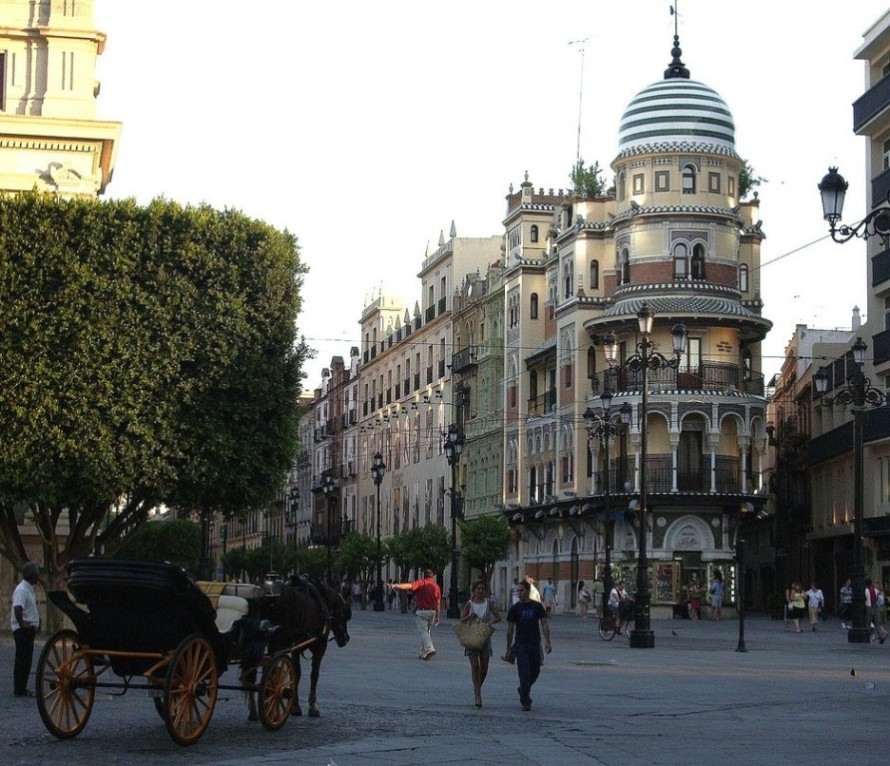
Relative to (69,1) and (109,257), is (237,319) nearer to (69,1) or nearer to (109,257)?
(109,257)

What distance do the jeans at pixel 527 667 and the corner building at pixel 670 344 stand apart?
43.0 metres

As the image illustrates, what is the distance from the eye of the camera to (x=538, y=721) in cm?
1870

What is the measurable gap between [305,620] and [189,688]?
2.96 metres

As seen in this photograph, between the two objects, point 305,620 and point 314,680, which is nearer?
point 305,620

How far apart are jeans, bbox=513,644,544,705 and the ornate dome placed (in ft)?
159

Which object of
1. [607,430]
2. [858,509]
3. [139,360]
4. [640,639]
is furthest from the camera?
[607,430]

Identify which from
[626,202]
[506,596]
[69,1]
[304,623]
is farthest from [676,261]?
[304,623]

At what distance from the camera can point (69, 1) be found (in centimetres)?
4288

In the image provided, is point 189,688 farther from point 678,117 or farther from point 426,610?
point 678,117

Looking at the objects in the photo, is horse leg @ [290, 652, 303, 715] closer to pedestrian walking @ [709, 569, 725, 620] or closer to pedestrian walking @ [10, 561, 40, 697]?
pedestrian walking @ [10, 561, 40, 697]

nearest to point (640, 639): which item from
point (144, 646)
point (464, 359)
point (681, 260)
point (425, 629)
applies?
point (425, 629)

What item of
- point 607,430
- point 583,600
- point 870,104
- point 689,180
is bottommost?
point 583,600

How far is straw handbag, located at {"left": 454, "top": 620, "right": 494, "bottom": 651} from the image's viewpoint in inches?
819

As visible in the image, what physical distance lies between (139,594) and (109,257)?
20088mm
